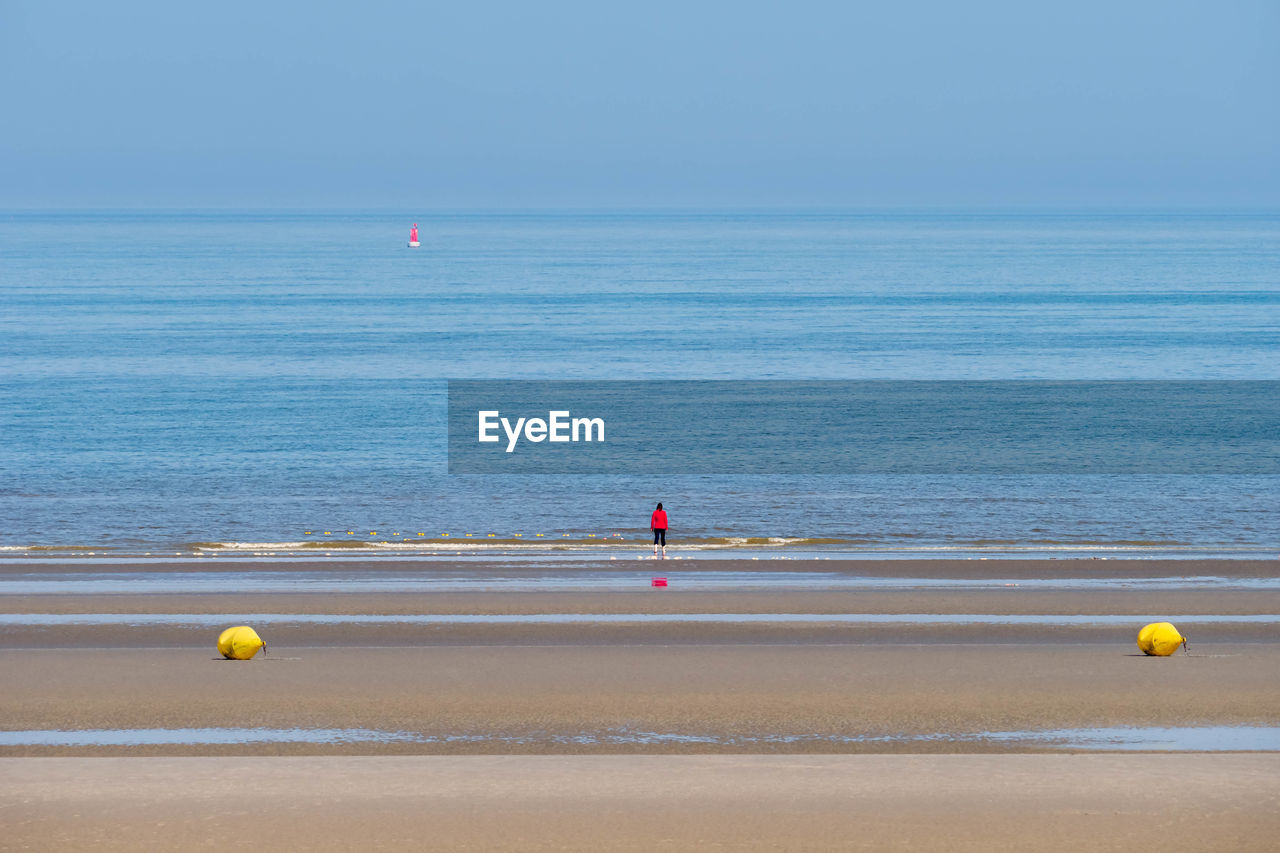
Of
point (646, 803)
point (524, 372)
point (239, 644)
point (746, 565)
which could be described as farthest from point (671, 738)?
point (524, 372)

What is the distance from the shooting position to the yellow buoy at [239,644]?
1875 cm

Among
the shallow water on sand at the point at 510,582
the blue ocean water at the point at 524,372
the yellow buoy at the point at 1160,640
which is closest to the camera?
the yellow buoy at the point at 1160,640

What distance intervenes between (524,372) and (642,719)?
55.7m

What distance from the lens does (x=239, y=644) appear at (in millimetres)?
18750

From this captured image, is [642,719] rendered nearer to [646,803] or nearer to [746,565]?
[646,803]

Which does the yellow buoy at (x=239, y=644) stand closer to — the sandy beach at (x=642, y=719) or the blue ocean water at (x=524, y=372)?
the sandy beach at (x=642, y=719)

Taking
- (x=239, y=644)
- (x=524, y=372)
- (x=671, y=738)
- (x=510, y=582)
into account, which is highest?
(x=524, y=372)

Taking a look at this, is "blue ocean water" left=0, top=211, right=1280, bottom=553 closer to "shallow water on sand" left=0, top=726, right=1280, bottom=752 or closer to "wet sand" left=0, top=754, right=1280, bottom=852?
"shallow water on sand" left=0, top=726, right=1280, bottom=752

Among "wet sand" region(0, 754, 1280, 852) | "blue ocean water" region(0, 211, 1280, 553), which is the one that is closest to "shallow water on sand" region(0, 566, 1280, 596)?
"blue ocean water" region(0, 211, 1280, 553)

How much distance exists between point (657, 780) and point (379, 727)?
→ 143 inches

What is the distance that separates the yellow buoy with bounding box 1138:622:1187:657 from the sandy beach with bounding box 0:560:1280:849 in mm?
323

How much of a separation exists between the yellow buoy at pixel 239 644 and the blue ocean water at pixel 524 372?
13623mm

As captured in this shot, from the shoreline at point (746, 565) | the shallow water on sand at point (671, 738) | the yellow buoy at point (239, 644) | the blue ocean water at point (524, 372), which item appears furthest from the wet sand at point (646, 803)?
the blue ocean water at point (524, 372)

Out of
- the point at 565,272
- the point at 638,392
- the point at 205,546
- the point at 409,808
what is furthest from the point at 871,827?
the point at 565,272
